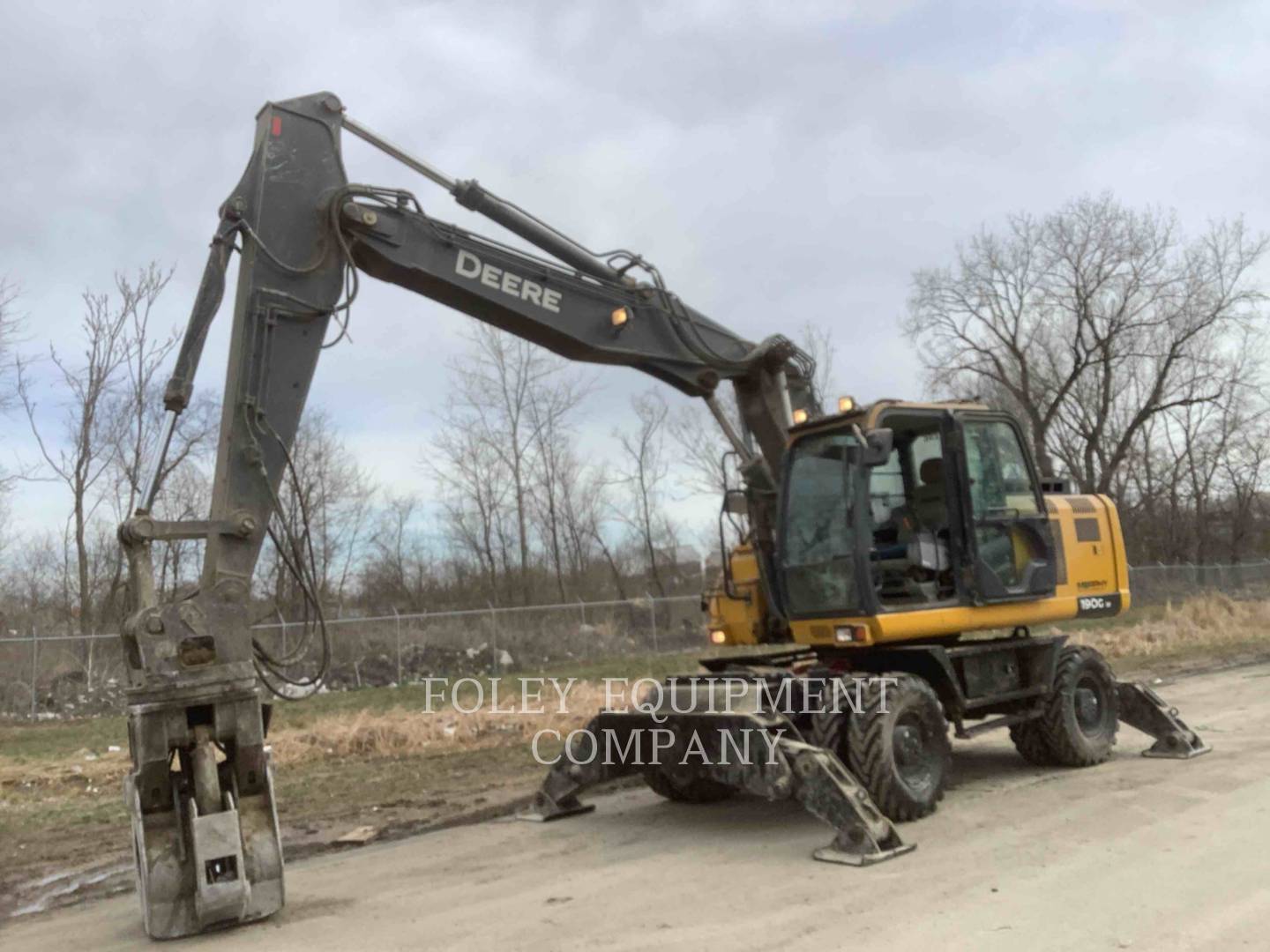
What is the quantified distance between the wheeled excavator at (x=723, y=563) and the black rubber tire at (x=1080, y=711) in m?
0.02

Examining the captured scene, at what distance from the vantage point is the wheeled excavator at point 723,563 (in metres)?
5.14

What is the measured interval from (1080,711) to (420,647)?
46.1 ft

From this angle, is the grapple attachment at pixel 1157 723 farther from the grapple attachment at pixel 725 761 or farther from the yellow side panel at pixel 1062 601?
the grapple attachment at pixel 725 761

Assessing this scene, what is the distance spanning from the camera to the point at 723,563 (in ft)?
26.8

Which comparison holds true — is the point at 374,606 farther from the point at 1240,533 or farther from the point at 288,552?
the point at 1240,533

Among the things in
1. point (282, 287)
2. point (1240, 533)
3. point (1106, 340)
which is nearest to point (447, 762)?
point (282, 287)

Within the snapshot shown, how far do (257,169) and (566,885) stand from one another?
4295mm

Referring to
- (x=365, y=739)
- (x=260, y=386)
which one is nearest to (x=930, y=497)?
(x=260, y=386)

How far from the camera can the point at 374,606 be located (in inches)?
1214

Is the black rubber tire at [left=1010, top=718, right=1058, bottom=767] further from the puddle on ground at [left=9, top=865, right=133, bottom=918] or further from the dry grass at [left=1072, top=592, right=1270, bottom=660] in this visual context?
the dry grass at [left=1072, top=592, right=1270, bottom=660]

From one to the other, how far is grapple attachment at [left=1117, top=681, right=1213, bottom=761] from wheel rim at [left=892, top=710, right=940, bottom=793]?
2780 millimetres

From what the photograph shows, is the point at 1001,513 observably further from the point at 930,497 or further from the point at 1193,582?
the point at 1193,582

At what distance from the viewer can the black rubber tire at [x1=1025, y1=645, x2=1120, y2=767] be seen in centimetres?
835

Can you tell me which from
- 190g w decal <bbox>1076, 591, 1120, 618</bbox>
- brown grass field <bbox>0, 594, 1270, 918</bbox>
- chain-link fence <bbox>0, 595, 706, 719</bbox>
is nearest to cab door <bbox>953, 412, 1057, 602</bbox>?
190g w decal <bbox>1076, 591, 1120, 618</bbox>
